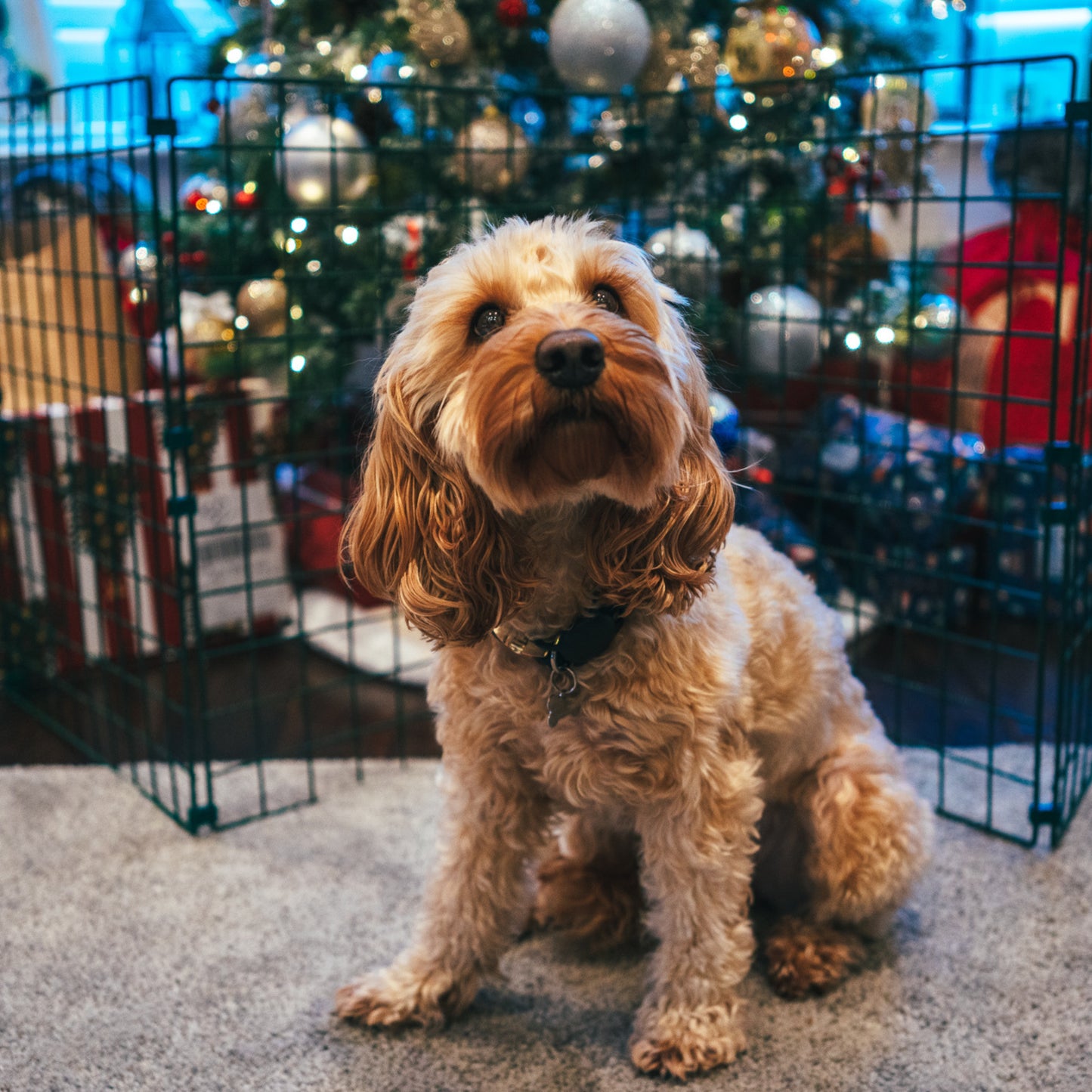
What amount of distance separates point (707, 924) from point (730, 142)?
171 cm

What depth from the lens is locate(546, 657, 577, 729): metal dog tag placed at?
1.38 meters

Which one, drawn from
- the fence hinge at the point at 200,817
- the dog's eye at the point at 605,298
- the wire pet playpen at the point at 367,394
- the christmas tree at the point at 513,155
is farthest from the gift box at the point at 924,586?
the dog's eye at the point at 605,298

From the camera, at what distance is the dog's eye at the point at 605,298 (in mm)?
1271

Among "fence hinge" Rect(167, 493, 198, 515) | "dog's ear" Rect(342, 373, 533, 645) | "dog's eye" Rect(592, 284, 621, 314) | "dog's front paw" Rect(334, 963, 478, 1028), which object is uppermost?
"dog's eye" Rect(592, 284, 621, 314)

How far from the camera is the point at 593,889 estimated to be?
5.86ft

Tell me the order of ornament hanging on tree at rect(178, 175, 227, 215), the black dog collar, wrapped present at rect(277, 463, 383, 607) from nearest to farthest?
the black dog collar, ornament hanging on tree at rect(178, 175, 227, 215), wrapped present at rect(277, 463, 383, 607)

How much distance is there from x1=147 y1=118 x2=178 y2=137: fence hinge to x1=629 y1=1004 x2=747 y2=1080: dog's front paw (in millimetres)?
1543

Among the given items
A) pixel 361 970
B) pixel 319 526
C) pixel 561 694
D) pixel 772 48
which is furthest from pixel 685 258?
pixel 361 970

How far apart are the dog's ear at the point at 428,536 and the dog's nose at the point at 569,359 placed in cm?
20

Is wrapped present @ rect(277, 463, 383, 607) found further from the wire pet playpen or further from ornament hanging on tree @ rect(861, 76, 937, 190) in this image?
ornament hanging on tree @ rect(861, 76, 937, 190)

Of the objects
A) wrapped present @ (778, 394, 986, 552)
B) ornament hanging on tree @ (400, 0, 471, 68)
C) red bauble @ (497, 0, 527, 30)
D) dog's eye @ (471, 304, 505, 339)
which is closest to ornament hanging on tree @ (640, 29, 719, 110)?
red bauble @ (497, 0, 527, 30)

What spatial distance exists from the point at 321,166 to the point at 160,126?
37.0 inches

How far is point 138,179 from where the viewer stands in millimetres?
3635

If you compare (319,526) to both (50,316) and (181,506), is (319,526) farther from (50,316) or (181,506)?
(181,506)
